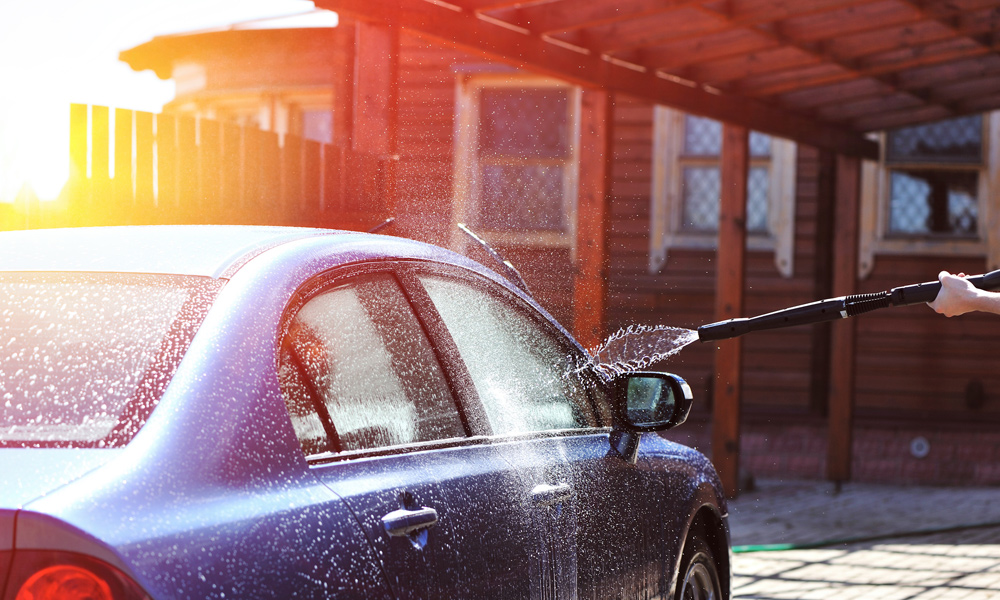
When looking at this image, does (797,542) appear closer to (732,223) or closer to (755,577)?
(755,577)

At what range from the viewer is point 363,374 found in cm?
261

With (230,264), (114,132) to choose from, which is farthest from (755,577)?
(230,264)

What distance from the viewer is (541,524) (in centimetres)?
303

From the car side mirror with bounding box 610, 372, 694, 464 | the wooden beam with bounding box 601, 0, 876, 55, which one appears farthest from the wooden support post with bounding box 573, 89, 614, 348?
the car side mirror with bounding box 610, 372, 694, 464

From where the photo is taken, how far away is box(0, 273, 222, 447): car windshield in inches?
80.6

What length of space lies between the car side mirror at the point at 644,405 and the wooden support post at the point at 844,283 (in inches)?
335

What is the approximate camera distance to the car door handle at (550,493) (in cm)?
304

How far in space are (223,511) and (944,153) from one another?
1276 centimetres

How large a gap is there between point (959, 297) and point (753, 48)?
5.11 meters

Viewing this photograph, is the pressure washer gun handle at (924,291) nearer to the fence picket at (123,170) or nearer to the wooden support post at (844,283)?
the fence picket at (123,170)

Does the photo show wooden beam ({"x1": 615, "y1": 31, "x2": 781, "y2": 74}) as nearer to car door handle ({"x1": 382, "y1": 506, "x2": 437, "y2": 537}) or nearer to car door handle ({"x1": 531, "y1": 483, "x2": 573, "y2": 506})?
car door handle ({"x1": 531, "y1": 483, "x2": 573, "y2": 506})

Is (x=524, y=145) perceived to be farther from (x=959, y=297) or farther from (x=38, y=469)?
(x=38, y=469)

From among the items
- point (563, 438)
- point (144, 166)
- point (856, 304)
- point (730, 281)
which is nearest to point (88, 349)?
point (563, 438)

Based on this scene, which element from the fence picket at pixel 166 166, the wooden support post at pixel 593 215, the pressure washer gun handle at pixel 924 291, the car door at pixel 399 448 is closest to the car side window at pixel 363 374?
the car door at pixel 399 448
